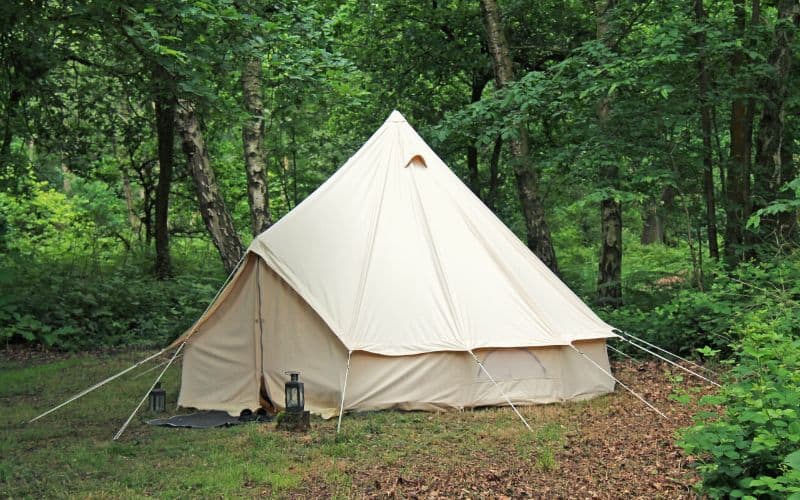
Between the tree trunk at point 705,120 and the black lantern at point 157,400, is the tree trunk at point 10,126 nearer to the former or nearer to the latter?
the black lantern at point 157,400

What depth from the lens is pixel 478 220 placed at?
8281mm

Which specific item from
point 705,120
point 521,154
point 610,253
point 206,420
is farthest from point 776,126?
point 206,420

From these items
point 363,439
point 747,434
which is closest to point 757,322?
point 747,434

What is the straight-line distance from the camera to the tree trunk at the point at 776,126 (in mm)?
9242

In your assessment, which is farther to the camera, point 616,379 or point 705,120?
point 705,120

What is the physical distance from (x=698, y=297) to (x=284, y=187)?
10683mm

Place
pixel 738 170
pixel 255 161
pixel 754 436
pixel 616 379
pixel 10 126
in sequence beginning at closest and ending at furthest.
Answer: pixel 754 436 < pixel 616 379 < pixel 738 170 < pixel 255 161 < pixel 10 126

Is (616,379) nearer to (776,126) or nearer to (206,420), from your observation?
(206,420)

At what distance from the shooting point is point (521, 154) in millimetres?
11414

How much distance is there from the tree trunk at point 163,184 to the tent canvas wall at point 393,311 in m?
6.46

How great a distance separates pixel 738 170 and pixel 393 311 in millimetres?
5248

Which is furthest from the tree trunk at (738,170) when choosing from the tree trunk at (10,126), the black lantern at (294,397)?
the tree trunk at (10,126)

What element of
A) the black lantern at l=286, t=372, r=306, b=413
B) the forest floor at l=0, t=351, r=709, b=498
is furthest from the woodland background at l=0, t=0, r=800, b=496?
the black lantern at l=286, t=372, r=306, b=413

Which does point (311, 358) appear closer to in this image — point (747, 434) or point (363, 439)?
point (363, 439)
